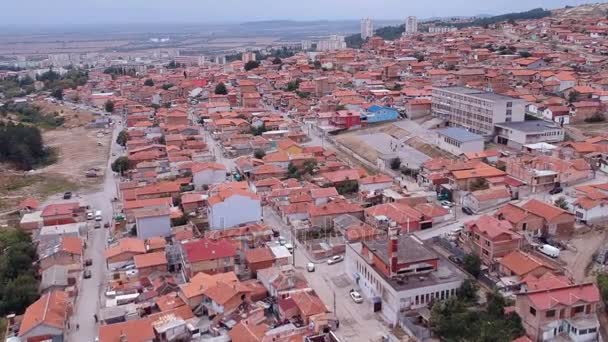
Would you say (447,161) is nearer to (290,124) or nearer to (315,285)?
(315,285)

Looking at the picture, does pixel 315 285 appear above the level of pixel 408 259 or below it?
below

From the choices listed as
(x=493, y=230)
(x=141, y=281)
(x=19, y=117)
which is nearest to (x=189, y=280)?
(x=141, y=281)

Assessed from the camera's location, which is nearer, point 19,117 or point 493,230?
point 493,230

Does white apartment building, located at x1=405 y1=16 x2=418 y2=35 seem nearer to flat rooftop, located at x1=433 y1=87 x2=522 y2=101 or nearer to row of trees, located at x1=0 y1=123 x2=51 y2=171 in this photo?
flat rooftop, located at x1=433 y1=87 x2=522 y2=101

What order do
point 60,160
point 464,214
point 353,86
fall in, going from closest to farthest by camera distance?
point 464,214 → point 60,160 → point 353,86

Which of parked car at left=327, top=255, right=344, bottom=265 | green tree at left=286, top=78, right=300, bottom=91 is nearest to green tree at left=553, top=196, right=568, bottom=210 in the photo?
parked car at left=327, top=255, right=344, bottom=265

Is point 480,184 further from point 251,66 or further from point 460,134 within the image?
point 251,66
